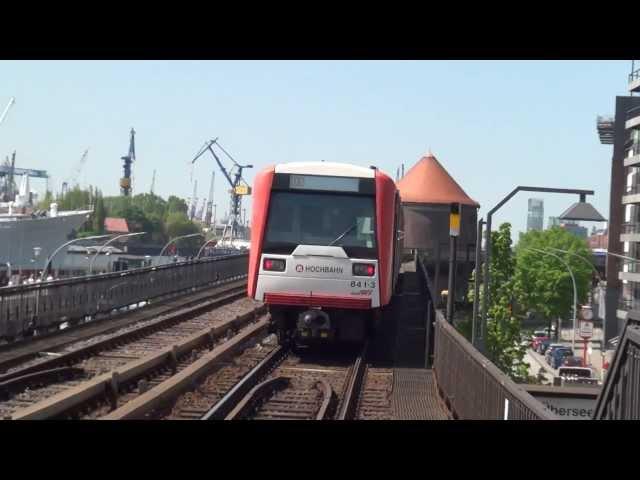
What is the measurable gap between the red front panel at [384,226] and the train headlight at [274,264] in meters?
1.59

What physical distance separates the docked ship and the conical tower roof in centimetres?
2035

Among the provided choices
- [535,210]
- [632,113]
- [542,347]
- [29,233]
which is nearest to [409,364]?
[535,210]

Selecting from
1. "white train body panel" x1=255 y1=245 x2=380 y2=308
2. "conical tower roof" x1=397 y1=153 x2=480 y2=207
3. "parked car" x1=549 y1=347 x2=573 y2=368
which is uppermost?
"conical tower roof" x1=397 y1=153 x2=480 y2=207

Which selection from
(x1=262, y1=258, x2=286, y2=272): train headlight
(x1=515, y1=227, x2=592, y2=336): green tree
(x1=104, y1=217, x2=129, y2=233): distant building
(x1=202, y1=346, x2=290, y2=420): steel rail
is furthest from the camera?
(x1=104, y1=217, x2=129, y2=233): distant building

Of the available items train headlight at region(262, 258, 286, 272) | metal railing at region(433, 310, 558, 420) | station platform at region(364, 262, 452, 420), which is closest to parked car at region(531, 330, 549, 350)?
station platform at region(364, 262, 452, 420)

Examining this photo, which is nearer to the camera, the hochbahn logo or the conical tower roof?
the hochbahn logo

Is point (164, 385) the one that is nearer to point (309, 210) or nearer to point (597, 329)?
Answer: point (309, 210)

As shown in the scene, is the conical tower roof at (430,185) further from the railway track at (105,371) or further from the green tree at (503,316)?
the railway track at (105,371)

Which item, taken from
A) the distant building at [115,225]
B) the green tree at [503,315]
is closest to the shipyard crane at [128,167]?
the distant building at [115,225]

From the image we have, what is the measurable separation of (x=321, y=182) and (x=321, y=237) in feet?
3.00

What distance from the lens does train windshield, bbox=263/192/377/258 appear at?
576 inches

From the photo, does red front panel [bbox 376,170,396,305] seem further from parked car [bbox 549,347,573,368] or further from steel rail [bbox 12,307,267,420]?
parked car [bbox 549,347,573,368]
